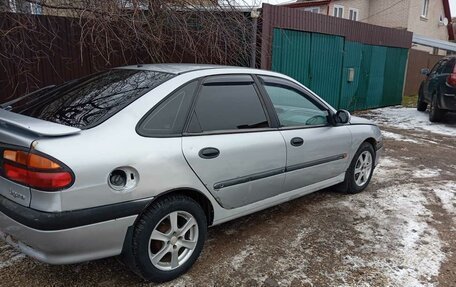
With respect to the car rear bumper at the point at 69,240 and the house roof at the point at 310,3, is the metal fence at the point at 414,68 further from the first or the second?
the car rear bumper at the point at 69,240

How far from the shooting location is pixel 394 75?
13.4 meters

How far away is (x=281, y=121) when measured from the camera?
3506 mm

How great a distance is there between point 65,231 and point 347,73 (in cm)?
1009

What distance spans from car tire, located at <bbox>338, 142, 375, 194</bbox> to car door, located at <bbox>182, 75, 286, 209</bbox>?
142cm

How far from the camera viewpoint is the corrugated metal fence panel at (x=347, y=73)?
10.8 m

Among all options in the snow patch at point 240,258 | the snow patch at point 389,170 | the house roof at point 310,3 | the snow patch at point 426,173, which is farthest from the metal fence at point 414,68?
the snow patch at point 240,258

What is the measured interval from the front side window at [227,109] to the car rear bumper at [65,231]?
0.80 m

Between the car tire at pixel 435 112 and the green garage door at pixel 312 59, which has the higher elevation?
the green garage door at pixel 312 59

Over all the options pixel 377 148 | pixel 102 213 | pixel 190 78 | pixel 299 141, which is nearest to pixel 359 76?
pixel 377 148

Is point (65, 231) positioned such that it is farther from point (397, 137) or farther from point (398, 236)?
point (397, 137)

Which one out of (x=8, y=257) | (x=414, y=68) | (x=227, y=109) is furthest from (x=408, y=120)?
(x=8, y=257)

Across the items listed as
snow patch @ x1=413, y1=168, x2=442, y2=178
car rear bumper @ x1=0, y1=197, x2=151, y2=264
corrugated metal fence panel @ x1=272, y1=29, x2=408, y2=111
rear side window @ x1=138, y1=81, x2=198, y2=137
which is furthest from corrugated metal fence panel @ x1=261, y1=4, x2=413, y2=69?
car rear bumper @ x1=0, y1=197, x2=151, y2=264

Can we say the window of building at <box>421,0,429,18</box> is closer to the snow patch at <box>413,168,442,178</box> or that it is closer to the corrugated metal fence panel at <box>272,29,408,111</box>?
the corrugated metal fence panel at <box>272,29,408,111</box>

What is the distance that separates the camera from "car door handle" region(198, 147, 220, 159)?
2747 millimetres
